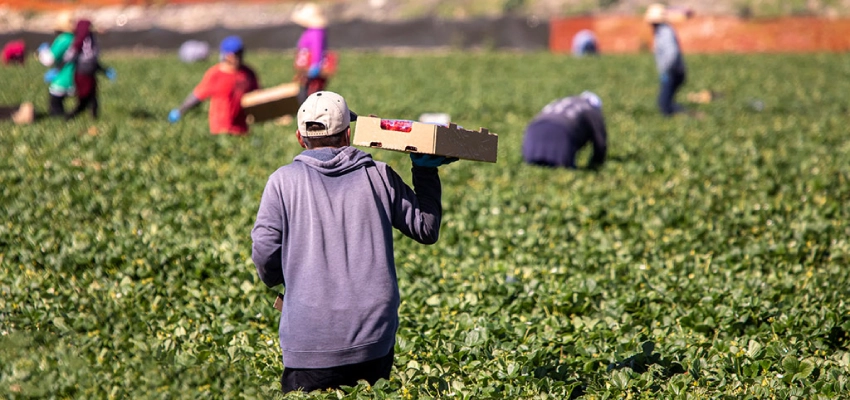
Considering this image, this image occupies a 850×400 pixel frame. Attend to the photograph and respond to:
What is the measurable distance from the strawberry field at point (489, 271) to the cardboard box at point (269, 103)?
0.90 feet

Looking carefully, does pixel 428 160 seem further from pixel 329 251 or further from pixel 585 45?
pixel 585 45

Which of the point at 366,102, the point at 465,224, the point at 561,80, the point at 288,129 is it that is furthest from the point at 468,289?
the point at 561,80

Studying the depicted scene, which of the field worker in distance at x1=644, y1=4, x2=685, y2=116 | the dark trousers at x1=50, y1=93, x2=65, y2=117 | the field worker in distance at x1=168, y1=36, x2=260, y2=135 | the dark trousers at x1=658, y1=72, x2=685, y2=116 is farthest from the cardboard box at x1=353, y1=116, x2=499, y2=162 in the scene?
the dark trousers at x1=658, y1=72, x2=685, y2=116

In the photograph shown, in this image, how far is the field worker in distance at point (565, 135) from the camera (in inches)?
419

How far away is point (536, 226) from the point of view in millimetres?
7977

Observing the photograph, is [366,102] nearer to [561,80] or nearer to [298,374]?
[561,80]

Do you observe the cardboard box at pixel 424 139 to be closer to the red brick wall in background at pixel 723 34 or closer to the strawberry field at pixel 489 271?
the strawberry field at pixel 489 271

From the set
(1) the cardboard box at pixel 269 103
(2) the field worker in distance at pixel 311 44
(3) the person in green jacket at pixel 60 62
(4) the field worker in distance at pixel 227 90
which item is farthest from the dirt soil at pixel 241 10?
(4) the field worker in distance at pixel 227 90

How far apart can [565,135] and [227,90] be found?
4.36 m

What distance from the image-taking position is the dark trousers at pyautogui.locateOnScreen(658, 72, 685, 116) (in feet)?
48.8

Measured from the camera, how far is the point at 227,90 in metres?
11.4

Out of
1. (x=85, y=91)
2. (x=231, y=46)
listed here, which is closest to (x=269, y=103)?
(x=231, y=46)

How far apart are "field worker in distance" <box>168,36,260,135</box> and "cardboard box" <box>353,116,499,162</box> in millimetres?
7469

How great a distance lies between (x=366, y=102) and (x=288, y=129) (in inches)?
191
